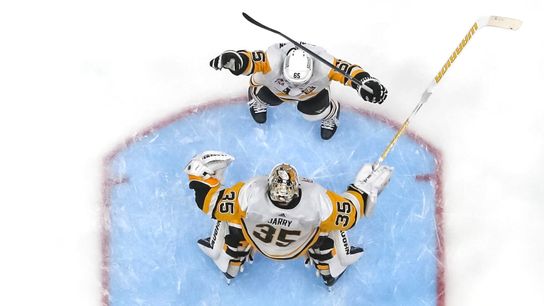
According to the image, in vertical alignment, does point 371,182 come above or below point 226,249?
above

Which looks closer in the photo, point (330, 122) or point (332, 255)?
point (332, 255)

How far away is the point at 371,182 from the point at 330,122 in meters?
0.81

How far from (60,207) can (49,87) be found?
0.99m

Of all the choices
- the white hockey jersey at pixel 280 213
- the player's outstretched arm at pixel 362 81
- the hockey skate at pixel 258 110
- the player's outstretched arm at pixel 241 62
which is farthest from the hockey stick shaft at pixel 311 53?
the hockey skate at pixel 258 110

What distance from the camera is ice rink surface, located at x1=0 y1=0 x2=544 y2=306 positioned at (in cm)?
502

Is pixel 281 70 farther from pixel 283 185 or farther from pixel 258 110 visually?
pixel 283 185

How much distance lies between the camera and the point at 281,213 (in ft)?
12.8

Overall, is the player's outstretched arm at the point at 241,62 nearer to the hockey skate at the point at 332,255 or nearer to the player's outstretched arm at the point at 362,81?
the player's outstretched arm at the point at 362,81

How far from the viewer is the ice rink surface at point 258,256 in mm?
4973

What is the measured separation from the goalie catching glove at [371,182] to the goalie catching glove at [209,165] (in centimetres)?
94

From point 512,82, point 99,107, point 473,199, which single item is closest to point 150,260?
point 99,107

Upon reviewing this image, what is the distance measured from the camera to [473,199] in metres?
5.09

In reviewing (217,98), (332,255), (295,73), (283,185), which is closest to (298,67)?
(295,73)

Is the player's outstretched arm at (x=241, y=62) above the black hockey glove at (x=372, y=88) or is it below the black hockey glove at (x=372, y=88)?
below
